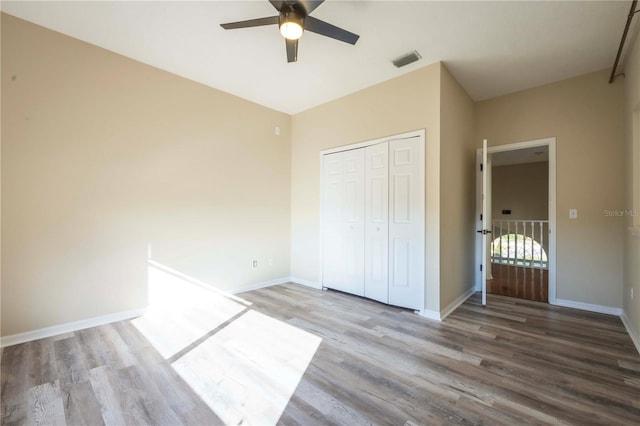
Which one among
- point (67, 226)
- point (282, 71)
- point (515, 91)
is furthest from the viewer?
point (515, 91)

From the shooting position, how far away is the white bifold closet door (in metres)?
3.29

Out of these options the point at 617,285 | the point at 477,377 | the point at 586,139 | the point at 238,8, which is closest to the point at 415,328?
the point at 477,377

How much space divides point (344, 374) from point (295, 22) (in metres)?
2.64

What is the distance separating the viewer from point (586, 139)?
11.1ft

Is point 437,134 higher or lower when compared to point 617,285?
higher

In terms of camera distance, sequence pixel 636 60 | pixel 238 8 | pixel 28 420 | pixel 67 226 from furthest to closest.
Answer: pixel 67 226, pixel 636 60, pixel 238 8, pixel 28 420

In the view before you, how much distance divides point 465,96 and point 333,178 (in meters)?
2.24

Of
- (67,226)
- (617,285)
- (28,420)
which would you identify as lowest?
(28,420)

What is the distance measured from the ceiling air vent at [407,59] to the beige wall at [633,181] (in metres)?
1.91

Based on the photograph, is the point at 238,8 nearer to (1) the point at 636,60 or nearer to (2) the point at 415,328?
(2) the point at 415,328

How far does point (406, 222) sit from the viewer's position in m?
3.37

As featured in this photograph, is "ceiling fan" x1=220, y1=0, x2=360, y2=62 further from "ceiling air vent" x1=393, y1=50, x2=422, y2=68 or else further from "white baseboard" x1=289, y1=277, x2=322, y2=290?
"white baseboard" x1=289, y1=277, x2=322, y2=290

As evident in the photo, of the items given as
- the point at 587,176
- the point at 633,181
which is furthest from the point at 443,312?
the point at 587,176

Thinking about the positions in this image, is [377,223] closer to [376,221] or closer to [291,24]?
[376,221]
